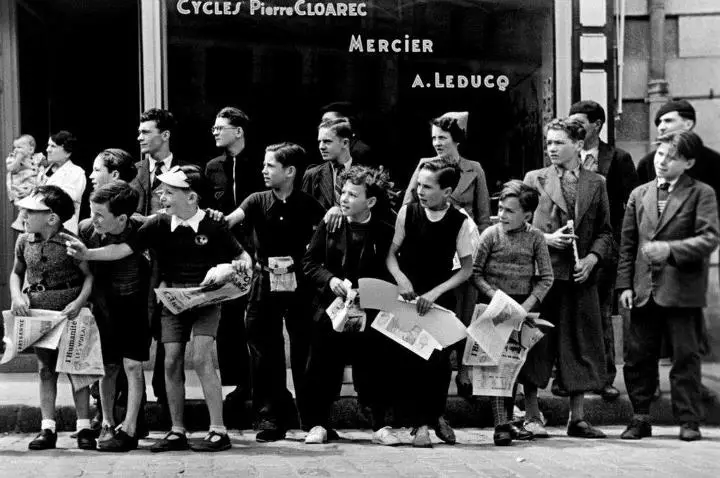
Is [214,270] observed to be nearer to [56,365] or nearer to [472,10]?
[56,365]

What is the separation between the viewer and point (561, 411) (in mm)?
8484

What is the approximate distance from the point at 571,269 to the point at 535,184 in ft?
1.96

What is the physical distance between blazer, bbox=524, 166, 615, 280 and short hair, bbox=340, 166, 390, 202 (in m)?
1.07

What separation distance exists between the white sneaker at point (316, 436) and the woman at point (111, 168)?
6.31 feet

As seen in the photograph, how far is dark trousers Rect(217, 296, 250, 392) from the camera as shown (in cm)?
831

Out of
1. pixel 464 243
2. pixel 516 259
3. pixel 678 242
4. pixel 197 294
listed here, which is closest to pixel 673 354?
pixel 678 242

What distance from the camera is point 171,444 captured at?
7266 millimetres

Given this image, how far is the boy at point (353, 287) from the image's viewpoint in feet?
24.8

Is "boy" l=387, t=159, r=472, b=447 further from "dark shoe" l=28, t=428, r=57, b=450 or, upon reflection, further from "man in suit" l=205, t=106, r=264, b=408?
"dark shoe" l=28, t=428, r=57, b=450

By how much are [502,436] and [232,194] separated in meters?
2.37

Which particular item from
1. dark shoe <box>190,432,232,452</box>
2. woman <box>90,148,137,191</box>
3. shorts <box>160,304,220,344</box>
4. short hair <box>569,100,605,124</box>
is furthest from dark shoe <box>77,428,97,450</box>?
short hair <box>569,100,605,124</box>

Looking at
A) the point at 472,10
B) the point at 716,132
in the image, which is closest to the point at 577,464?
the point at 716,132

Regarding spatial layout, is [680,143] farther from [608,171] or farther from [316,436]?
[316,436]

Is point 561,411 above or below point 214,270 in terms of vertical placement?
below
